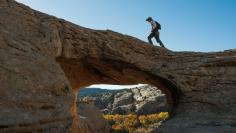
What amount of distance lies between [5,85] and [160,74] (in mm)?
12567

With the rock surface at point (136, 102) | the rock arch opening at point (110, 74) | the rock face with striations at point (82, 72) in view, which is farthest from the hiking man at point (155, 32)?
the rock surface at point (136, 102)

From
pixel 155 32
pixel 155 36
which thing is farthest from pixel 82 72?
pixel 155 32

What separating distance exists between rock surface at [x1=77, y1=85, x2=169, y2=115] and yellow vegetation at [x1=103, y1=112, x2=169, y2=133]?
204 cm

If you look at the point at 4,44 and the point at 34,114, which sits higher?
the point at 4,44

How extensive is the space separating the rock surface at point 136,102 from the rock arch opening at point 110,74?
78.9 feet

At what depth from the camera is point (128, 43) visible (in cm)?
2394

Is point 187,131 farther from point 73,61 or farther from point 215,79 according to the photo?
point 73,61

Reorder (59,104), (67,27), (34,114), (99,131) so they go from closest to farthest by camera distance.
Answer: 1. (34,114)
2. (59,104)
3. (67,27)
4. (99,131)

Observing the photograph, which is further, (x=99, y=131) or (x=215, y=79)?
(x=99, y=131)

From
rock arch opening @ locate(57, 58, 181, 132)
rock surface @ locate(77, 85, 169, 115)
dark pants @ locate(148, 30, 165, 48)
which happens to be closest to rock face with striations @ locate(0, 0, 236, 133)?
rock arch opening @ locate(57, 58, 181, 132)

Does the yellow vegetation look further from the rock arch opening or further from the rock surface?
the rock arch opening

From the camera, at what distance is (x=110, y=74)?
2577 cm

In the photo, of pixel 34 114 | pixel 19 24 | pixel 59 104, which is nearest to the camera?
pixel 34 114

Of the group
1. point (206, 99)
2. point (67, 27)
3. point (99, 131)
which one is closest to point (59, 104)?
point (67, 27)
